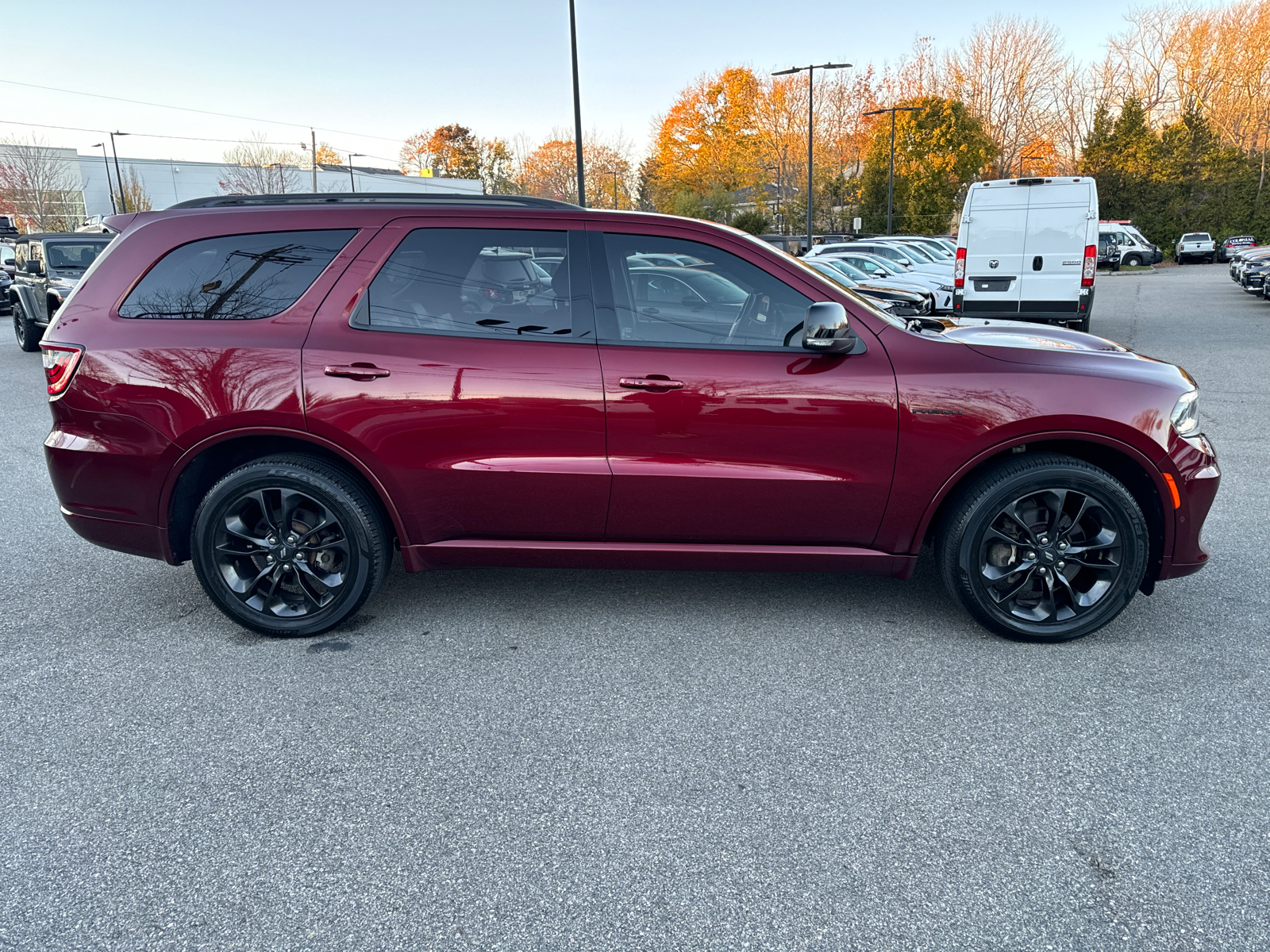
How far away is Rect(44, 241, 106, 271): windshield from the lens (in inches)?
567

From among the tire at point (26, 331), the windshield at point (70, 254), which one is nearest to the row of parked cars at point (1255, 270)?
the windshield at point (70, 254)

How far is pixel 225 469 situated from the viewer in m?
4.04

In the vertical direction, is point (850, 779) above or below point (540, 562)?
below

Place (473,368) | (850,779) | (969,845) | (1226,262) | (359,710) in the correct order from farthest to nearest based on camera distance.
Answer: (1226,262) < (473,368) < (359,710) < (850,779) < (969,845)

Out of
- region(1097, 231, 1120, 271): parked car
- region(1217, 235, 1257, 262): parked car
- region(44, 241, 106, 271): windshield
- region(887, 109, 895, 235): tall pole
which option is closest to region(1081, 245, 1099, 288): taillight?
region(44, 241, 106, 271): windshield

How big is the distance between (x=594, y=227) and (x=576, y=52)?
53.7ft

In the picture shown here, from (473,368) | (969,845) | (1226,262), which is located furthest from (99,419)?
(1226,262)

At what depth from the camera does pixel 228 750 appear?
3092 millimetres

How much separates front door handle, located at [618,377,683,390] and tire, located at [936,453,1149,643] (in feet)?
4.23

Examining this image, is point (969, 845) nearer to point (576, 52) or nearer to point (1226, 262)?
point (576, 52)

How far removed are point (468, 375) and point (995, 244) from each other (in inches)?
512

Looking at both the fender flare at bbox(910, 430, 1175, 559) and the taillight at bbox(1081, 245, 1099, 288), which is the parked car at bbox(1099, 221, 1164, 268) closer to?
the taillight at bbox(1081, 245, 1099, 288)

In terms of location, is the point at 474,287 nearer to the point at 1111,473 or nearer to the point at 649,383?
the point at 649,383

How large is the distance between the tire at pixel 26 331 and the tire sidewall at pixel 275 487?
13.8m
